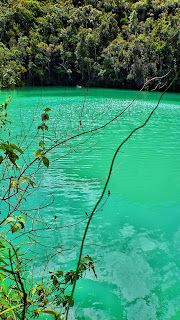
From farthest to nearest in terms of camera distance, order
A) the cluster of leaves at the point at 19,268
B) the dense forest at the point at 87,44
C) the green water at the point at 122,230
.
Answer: the dense forest at the point at 87,44, the green water at the point at 122,230, the cluster of leaves at the point at 19,268

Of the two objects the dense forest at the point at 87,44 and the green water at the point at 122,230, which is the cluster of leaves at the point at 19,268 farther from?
the dense forest at the point at 87,44

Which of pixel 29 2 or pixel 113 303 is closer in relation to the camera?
pixel 113 303

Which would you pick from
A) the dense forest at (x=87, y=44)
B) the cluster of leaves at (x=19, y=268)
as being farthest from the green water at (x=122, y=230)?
the dense forest at (x=87, y=44)

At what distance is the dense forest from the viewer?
34.7 metres

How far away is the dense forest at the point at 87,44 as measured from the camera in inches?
1367

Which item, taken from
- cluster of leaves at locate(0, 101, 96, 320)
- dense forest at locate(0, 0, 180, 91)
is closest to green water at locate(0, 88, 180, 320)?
cluster of leaves at locate(0, 101, 96, 320)

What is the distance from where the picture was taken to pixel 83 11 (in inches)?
1802

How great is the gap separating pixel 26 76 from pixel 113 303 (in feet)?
128

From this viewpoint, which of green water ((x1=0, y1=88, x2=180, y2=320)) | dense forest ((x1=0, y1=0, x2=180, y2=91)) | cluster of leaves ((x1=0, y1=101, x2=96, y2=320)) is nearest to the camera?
cluster of leaves ((x1=0, y1=101, x2=96, y2=320))

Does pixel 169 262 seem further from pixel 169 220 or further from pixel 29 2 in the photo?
pixel 29 2

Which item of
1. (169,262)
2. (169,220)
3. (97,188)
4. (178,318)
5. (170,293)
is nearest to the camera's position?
(178,318)

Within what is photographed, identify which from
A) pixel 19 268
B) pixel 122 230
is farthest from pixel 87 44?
pixel 19 268

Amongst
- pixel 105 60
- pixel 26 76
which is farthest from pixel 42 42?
pixel 105 60

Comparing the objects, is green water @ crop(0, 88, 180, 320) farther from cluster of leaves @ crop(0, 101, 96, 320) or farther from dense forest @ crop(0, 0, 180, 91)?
dense forest @ crop(0, 0, 180, 91)
